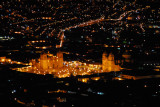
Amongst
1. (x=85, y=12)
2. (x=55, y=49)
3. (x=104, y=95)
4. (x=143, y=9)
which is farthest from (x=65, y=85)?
(x=143, y=9)

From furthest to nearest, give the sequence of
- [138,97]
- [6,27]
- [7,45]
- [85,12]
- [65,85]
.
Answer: [85,12] < [7,45] < [6,27] < [65,85] < [138,97]

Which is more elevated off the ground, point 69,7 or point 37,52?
point 69,7

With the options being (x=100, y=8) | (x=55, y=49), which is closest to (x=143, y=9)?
(x=100, y=8)

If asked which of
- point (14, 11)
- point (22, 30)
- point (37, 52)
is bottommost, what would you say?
point (37, 52)

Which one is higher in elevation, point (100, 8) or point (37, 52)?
point (100, 8)

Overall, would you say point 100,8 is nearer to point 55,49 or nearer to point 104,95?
point 55,49

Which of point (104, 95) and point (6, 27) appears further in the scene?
point (6, 27)

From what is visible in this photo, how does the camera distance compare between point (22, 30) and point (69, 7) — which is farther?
point (69, 7)

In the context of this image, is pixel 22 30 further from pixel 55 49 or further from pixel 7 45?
pixel 55 49

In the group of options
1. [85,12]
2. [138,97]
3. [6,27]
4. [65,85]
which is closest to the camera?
[138,97]
